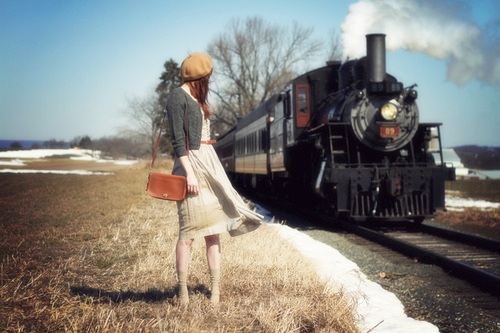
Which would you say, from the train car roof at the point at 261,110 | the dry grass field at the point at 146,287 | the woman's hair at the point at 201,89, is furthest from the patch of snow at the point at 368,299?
the train car roof at the point at 261,110

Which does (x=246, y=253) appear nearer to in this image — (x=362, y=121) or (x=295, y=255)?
(x=295, y=255)

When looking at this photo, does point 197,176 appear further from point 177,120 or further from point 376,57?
point 376,57

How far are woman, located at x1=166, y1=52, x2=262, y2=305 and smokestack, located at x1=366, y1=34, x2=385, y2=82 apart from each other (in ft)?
24.6

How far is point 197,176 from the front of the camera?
389 centimetres

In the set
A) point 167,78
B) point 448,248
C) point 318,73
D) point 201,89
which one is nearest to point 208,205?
point 201,89

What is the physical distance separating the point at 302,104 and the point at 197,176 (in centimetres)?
890

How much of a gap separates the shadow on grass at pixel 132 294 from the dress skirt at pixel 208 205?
63 cm

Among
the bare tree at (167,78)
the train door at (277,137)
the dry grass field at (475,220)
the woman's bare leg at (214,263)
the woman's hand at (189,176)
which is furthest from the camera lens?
the bare tree at (167,78)

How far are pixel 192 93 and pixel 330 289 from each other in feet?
6.48

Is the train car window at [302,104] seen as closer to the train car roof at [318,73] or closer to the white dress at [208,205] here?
the train car roof at [318,73]

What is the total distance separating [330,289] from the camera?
170 inches

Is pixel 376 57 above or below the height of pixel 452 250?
above

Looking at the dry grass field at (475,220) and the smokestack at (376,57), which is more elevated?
the smokestack at (376,57)

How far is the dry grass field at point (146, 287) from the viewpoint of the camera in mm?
3514
